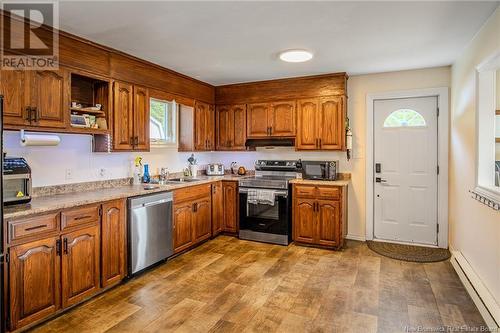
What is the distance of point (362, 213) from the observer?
4.55 meters

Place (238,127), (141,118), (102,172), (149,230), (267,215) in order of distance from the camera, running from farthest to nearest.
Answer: (238,127), (267,215), (141,118), (102,172), (149,230)

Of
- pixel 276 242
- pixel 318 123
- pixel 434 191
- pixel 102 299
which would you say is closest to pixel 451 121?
pixel 434 191

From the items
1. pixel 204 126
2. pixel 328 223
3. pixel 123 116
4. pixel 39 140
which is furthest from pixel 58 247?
pixel 328 223

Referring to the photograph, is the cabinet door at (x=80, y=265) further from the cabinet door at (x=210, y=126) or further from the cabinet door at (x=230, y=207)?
the cabinet door at (x=210, y=126)

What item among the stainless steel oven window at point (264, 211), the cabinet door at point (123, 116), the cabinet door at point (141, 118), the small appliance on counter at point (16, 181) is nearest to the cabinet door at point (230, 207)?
the stainless steel oven window at point (264, 211)

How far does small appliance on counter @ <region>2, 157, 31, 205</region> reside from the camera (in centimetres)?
240

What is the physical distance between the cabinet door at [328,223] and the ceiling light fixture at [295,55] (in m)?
1.86

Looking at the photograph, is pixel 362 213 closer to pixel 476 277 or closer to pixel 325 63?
pixel 476 277

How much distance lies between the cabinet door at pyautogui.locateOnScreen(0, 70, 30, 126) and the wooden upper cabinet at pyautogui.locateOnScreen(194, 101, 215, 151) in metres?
2.42

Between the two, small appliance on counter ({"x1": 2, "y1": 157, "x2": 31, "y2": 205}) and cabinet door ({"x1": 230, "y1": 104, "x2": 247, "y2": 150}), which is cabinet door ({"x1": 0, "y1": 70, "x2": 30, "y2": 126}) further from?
cabinet door ({"x1": 230, "y1": 104, "x2": 247, "y2": 150})

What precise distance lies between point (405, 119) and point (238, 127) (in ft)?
8.16

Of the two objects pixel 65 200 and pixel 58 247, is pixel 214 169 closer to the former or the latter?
pixel 65 200

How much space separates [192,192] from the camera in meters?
4.12

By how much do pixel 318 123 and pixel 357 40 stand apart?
5.17ft
